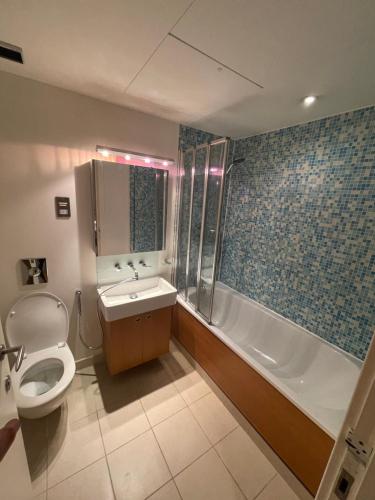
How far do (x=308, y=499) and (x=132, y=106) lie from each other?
2960mm

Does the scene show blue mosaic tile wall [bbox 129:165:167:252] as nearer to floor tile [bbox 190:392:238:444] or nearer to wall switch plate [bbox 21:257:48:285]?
wall switch plate [bbox 21:257:48:285]

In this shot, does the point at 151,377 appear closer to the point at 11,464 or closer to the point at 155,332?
the point at 155,332

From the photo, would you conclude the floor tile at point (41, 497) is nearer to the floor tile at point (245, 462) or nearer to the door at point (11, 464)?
the door at point (11, 464)

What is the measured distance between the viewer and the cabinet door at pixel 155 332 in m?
1.85

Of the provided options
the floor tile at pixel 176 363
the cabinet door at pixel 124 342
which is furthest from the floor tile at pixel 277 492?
the cabinet door at pixel 124 342

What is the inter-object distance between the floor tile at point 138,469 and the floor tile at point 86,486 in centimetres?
4

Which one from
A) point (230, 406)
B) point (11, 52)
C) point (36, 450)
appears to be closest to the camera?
point (11, 52)

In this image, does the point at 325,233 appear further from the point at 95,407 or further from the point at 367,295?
the point at 95,407

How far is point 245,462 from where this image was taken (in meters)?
1.37

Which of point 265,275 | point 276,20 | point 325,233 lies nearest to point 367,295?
point 325,233

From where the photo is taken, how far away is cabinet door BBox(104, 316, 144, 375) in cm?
170

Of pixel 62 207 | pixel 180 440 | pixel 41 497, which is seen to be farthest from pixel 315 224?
pixel 41 497

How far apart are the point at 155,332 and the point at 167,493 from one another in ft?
3.24

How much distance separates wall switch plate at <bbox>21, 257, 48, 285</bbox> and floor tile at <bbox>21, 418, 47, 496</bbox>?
103 centimetres
